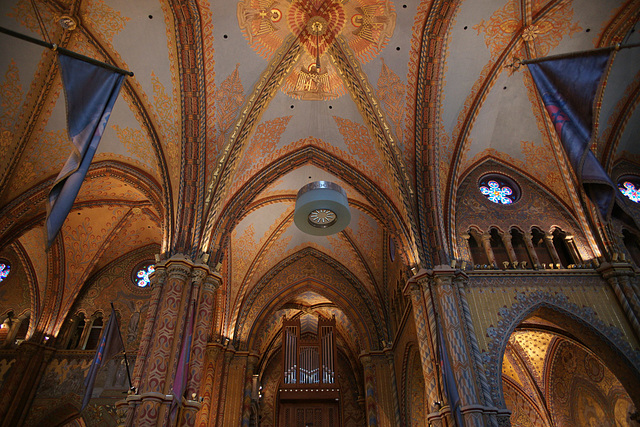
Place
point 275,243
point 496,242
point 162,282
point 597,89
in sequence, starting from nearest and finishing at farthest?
1. point 597,89
2. point 162,282
3. point 496,242
4. point 275,243

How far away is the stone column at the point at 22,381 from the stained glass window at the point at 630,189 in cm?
1648

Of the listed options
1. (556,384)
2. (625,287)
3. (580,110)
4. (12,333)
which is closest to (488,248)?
(625,287)

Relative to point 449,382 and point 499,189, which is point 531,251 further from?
point 449,382

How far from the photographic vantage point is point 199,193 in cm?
994

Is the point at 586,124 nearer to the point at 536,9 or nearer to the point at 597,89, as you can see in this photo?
the point at 597,89

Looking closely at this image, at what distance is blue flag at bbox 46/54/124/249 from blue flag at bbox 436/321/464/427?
6768mm

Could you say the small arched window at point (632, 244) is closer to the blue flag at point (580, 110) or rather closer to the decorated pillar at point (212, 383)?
the blue flag at point (580, 110)

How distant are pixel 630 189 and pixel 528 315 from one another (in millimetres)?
5160

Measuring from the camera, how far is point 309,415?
1389cm

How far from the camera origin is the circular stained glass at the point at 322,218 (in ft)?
26.6

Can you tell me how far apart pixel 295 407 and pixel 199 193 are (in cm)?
803

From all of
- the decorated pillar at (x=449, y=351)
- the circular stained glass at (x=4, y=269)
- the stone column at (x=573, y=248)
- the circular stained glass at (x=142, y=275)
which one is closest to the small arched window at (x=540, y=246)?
the stone column at (x=573, y=248)

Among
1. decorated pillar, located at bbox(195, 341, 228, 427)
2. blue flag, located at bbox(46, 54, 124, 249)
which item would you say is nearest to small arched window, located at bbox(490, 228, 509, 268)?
decorated pillar, located at bbox(195, 341, 228, 427)

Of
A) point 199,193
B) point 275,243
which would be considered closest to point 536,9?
point 199,193
